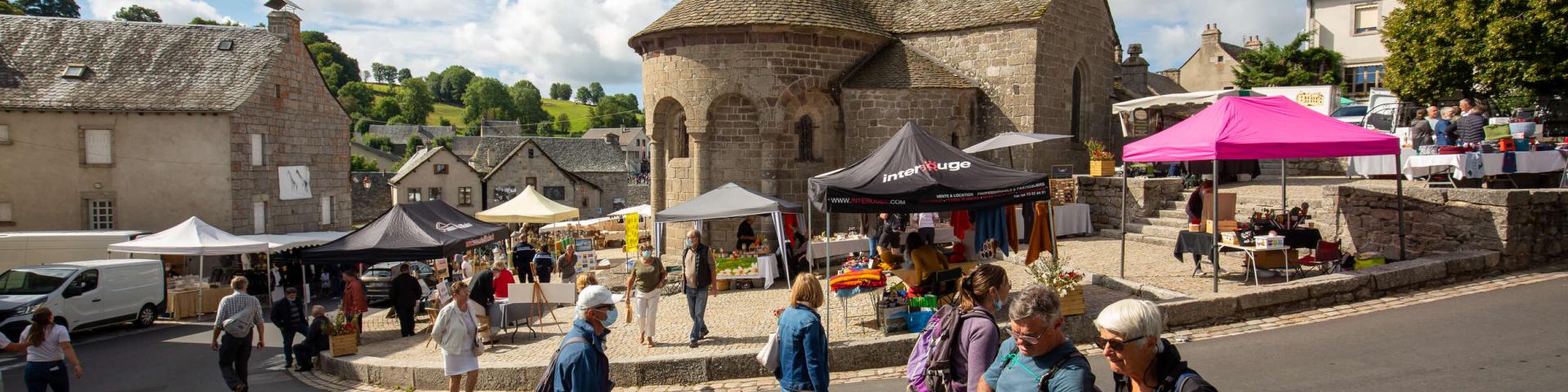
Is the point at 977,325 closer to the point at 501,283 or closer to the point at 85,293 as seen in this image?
the point at 501,283

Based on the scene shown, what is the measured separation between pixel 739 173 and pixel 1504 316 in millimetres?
13200

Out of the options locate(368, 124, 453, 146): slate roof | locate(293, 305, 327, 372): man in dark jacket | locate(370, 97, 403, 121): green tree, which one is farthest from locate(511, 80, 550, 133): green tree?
locate(293, 305, 327, 372): man in dark jacket

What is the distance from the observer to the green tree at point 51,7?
6112cm

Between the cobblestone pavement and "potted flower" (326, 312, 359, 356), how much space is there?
15.2 inches

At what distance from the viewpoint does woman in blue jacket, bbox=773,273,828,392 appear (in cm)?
518

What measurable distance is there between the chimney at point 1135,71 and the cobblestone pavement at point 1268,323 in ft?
76.9

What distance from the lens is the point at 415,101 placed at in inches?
4715

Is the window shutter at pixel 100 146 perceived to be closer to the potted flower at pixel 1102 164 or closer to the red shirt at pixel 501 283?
the red shirt at pixel 501 283

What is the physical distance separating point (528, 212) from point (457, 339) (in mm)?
14737

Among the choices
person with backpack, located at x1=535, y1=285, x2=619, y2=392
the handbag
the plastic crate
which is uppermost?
person with backpack, located at x1=535, y1=285, x2=619, y2=392

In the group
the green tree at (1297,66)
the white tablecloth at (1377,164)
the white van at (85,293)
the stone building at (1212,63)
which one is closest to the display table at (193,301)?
the white van at (85,293)

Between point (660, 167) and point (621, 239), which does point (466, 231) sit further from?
point (621, 239)

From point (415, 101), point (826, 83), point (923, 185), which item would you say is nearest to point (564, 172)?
point (826, 83)

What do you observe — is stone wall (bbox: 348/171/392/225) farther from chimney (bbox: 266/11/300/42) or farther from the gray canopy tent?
the gray canopy tent
